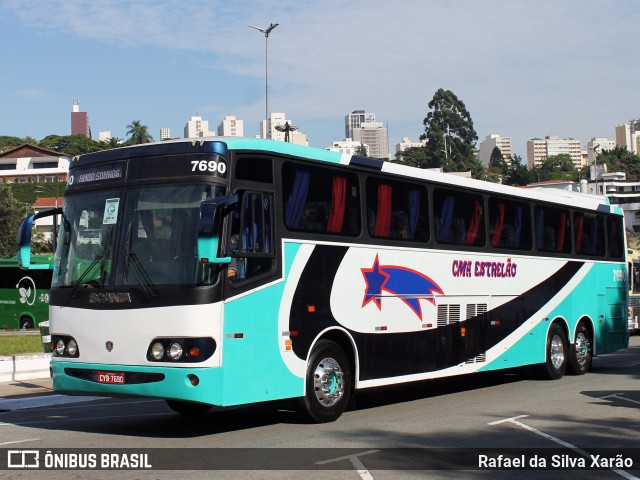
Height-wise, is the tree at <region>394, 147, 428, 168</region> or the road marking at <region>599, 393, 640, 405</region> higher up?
the tree at <region>394, 147, 428, 168</region>

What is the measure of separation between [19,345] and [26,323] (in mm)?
12223

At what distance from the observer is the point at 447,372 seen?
1455 centimetres

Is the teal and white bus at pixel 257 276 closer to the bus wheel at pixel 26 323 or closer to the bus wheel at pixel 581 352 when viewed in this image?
the bus wheel at pixel 581 352

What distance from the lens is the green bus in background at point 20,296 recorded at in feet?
128

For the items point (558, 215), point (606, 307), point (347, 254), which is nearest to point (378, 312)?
point (347, 254)

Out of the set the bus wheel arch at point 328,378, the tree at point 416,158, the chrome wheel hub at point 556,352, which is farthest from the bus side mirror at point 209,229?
the tree at point 416,158

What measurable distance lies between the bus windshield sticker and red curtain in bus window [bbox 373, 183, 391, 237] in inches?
154

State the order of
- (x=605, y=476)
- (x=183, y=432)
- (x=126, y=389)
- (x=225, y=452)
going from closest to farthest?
(x=605, y=476), (x=225, y=452), (x=126, y=389), (x=183, y=432)

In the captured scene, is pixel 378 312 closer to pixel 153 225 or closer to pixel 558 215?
pixel 153 225

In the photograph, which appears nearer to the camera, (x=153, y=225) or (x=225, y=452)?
(x=225, y=452)

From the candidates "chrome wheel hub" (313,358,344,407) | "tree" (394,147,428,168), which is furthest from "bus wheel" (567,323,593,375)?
"tree" (394,147,428,168)

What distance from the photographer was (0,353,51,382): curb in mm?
20609

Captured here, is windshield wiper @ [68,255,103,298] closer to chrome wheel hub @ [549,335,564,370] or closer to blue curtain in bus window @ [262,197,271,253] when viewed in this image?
blue curtain in bus window @ [262,197,271,253]

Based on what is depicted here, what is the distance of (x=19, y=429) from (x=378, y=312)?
518 centimetres
